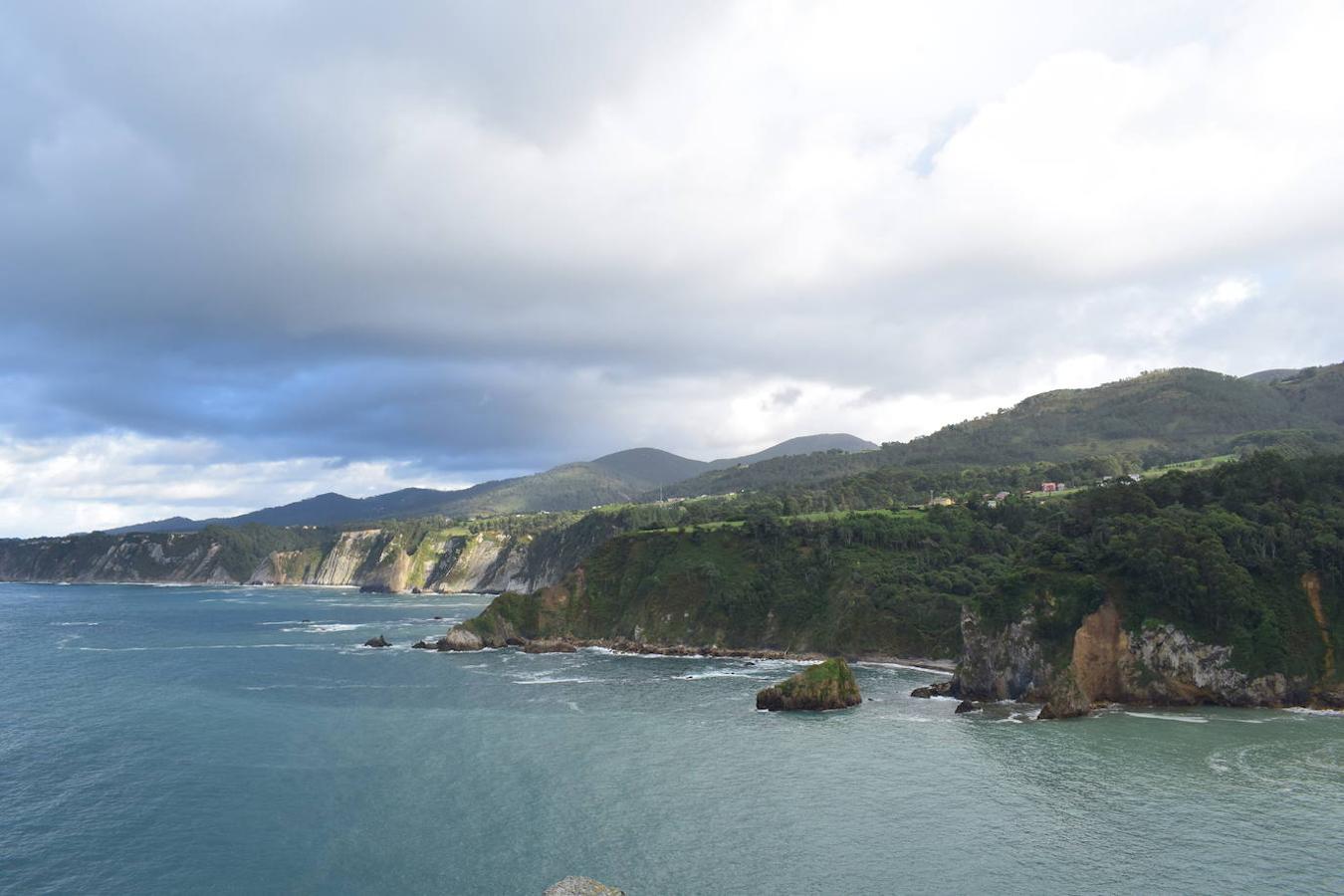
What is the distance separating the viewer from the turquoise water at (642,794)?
42312 mm

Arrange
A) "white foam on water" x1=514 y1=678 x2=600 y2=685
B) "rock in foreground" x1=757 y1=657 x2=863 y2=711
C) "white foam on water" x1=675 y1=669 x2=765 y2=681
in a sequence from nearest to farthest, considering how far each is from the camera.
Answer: "rock in foreground" x1=757 y1=657 x2=863 y2=711 < "white foam on water" x1=514 y1=678 x2=600 y2=685 < "white foam on water" x1=675 y1=669 x2=765 y2=681

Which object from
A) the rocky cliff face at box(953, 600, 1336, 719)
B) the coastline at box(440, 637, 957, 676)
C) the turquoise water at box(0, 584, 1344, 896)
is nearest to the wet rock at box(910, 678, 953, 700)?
the turquoise water at box(0, 584, 1344, 896)

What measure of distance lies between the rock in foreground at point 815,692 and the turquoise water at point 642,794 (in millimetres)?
2529

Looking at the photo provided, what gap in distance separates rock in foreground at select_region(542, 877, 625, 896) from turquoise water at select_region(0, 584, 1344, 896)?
333 centimetres

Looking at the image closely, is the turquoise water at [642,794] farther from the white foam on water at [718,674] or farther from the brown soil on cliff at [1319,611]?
the white foam on water at [718,674]

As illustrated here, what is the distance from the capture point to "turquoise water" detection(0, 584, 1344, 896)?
42.3 metres

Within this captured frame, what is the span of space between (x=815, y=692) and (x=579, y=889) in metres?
48.2

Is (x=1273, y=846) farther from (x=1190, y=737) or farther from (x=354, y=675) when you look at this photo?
(x=354, y=675)

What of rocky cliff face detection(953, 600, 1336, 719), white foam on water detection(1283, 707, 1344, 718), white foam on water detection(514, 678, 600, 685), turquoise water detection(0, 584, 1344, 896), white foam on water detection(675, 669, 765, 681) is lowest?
turquoise water detection(0, 584, 1344, 896)

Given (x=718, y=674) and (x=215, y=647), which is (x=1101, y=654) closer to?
(x=718, y=674)

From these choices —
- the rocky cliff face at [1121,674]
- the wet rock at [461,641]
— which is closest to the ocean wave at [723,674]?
the rocky cliff face at [1121,674]

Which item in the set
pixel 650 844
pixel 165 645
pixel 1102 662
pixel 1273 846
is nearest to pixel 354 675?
pixel 165 645

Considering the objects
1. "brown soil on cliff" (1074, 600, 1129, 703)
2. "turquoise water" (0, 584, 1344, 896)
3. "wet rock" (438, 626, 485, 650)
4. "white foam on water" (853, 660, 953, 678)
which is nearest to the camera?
"turquoise water" (0, 584, 1344, 896)

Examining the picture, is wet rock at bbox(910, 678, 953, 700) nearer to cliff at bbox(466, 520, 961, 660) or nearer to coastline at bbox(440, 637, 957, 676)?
coastline at bbox(440, 637, 957, 676)
